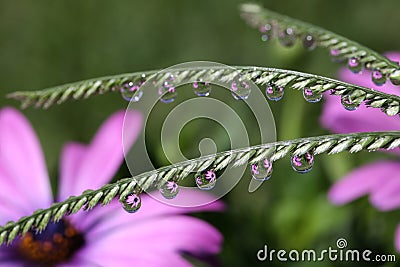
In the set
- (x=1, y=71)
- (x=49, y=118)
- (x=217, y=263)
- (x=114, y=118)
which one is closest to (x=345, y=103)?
(x=217, y=263)

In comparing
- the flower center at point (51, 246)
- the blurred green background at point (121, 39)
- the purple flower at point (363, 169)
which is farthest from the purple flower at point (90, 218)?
the blurred green background at point (121, 39)

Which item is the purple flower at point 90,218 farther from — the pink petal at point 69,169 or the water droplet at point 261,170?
the water droplet at point 261,170

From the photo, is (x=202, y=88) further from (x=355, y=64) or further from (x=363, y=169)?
(x=363, y=169)

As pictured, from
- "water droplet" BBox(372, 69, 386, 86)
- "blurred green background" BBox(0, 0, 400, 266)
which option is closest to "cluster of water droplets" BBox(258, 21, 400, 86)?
"water droplet" BBox(372, 69, 386, 86)

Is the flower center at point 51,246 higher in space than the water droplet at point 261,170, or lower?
higher

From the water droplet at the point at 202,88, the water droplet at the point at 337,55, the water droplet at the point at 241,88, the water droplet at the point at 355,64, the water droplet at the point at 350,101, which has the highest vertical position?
the water droplet at the point at 337,55

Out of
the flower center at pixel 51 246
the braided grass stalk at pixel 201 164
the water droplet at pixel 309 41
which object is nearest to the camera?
the braided grass stalk at pixel 201 164

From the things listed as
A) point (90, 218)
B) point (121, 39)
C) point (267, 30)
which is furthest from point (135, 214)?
point (121, 39)
